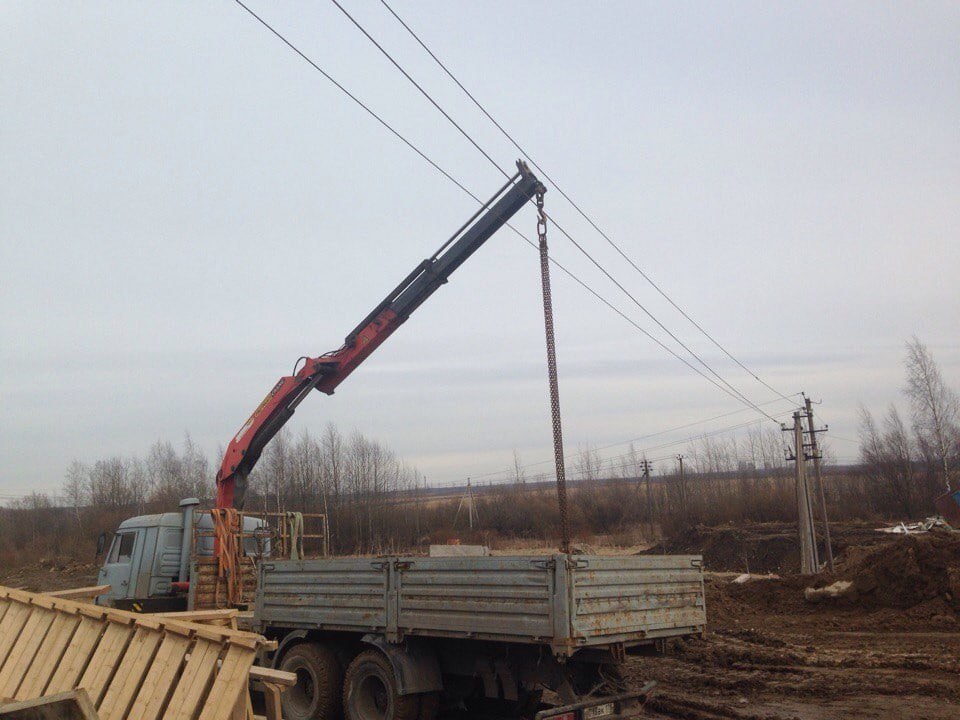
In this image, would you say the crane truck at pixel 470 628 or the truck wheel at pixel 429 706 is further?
the truck wheel at pixel 429 706

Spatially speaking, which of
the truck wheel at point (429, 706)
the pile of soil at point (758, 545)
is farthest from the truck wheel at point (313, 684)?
the pile of soil at point (758, 545)

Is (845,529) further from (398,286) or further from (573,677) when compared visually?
(573,677)

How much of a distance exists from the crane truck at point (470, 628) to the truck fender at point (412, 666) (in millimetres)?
13

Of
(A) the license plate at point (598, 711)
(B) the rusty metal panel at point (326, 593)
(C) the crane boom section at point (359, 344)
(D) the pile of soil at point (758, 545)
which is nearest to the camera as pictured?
(A) the license plate at point (598, 711)

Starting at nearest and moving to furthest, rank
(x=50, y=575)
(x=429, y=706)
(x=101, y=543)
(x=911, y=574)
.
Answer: (x=429, y=706) < (x=101, y=543) < (x=911, y=574) < (x=50, y=575)

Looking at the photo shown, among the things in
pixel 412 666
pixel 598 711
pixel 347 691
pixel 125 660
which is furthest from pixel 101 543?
pixel 598 711

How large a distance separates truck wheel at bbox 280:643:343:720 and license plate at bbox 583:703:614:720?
312 centimetres

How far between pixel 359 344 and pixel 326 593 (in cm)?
558

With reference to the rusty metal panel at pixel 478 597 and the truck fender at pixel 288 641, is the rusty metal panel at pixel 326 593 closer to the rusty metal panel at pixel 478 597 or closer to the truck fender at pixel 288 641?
the truck fender at pixel 288 641

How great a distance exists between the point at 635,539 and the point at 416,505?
1576cm

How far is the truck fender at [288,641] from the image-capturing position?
9242 millimetres

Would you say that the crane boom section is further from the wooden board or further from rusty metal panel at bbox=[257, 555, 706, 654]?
the wooden board

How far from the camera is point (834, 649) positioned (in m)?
12.8

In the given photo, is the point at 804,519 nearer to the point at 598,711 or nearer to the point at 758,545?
the point at 758,545
